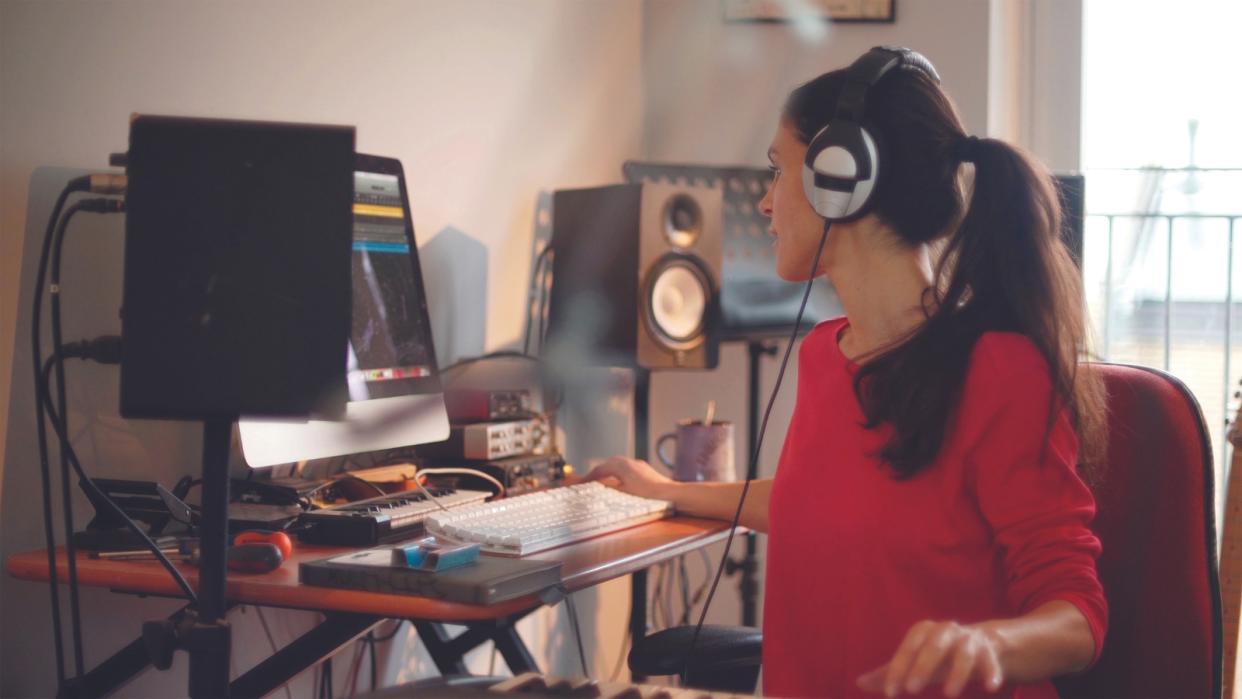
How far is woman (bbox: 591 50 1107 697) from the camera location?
109 centimetres

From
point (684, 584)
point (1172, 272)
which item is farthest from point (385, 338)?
point (1172, 272)

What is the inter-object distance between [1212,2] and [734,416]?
1.47m

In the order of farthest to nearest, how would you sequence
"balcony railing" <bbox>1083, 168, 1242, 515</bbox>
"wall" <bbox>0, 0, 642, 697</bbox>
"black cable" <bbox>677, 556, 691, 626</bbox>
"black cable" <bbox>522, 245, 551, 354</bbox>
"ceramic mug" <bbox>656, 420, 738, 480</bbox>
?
"balcony railing" <bbox>1083, 168, 1242, 515</bbox> < "black cable" <bbox>677, 556, 691, 626</bbox> < "black cable" <bbox>522, 245, 551, 354</bbox> < "ceramic mug" <bbox>656, 420, 738, 480</bbox> < "wall" <bbox>0, 0, 642, 697</bbox>

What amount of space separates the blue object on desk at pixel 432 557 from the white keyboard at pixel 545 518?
0.11m

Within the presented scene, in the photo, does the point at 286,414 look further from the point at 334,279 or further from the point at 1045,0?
the point at 1045,0

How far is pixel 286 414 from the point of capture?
919 mm

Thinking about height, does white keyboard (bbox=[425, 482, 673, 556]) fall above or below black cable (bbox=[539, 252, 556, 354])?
below

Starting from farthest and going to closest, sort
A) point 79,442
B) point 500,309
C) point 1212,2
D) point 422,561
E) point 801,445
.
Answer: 1. point 1212,2
2. point 500,309
3. point 79,442
4. point 801,445
5. point 422,561

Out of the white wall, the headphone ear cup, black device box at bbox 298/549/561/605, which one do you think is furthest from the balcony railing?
black device box at bbox 298/549/561/605

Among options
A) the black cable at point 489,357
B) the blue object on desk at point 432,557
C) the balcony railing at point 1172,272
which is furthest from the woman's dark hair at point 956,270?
the balcony railing at point 1172,272

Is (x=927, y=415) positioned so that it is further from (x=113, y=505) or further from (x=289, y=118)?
(x=289, y=118)

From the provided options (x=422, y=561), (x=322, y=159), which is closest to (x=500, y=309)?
(x=422, y=561)

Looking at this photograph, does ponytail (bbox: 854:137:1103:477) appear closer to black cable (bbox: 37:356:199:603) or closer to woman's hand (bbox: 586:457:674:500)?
woman's hand (bbox: 586:457:674:500)

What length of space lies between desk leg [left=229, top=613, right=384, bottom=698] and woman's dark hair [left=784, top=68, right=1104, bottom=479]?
0.56 meters
